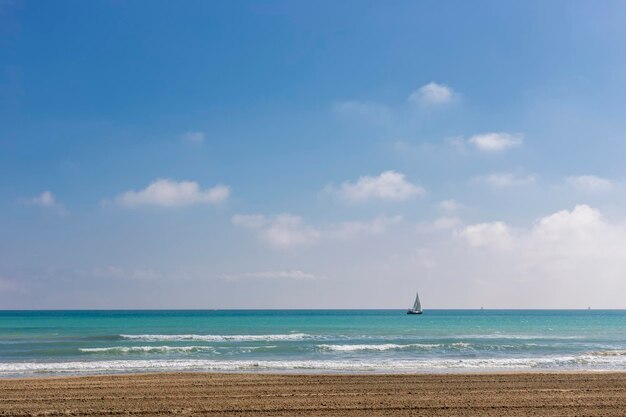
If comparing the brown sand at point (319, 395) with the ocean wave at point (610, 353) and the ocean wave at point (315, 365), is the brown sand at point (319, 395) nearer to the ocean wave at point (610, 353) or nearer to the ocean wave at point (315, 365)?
the ocean wave at point (315, 365)

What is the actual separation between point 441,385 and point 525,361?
12136 mm

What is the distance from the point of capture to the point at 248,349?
35.9 meters

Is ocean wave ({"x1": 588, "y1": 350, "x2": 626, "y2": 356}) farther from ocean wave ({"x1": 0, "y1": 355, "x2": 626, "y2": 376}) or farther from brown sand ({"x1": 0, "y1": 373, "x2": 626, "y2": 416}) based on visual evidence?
Result: brown sand ({"x1": 0, "y1": 373, "x2": 626, "y2": 416})

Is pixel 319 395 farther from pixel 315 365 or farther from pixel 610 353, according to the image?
pixel 610 353

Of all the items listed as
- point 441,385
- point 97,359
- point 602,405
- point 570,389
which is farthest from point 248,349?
point 602,405

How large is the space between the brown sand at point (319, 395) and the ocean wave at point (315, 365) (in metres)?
3.89

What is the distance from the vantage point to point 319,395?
16.3m

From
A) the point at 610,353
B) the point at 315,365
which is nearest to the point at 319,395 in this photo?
the point at 315,365

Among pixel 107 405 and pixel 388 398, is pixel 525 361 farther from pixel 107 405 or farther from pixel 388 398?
pixel 107 405

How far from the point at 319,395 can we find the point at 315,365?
395 inches

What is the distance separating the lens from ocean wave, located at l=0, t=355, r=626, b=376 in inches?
974

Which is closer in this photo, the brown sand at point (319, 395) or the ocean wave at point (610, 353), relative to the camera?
the brown sand at point (319, 395)

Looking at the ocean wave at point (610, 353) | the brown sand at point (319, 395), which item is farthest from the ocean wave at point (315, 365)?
the brown sand at point (319, 395)

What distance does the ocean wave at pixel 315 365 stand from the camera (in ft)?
81.2
